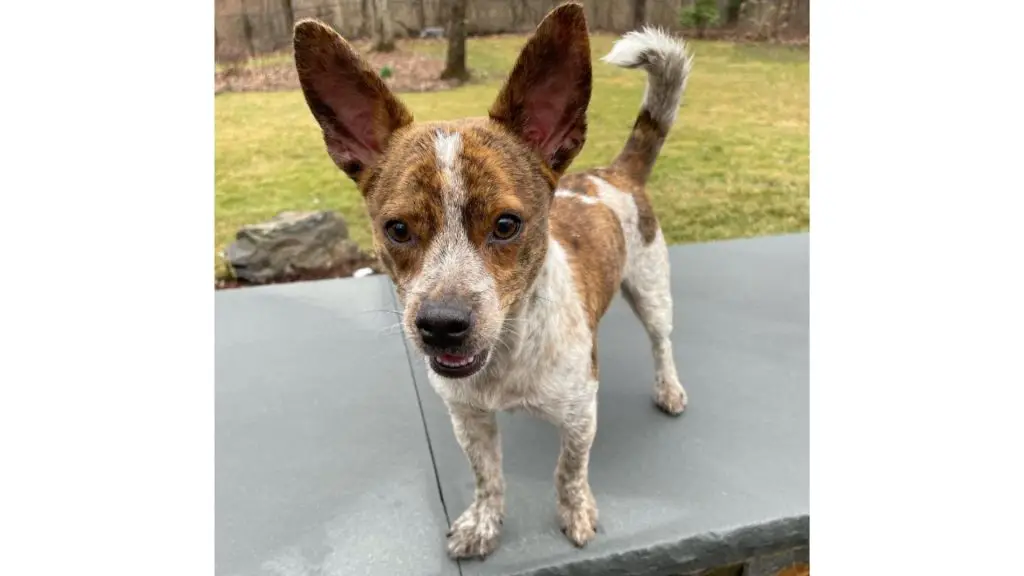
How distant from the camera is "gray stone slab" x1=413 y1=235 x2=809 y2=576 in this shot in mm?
1493

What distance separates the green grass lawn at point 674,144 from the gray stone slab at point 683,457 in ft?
2.87

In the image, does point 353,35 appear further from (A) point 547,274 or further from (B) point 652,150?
(A) point 547,274

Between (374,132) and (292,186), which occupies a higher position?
(374,132)

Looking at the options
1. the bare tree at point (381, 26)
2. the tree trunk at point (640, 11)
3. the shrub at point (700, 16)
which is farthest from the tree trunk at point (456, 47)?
the shrub at point (700, 16)

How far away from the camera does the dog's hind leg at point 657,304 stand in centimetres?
183

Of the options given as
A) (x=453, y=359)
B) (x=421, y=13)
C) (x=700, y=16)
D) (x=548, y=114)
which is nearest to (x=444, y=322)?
(x=453, y=359)

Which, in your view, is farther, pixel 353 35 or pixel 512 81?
pixel 353 35

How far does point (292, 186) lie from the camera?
3084mm

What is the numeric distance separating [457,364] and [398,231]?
0.25 m

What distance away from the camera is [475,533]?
146 centimetres
